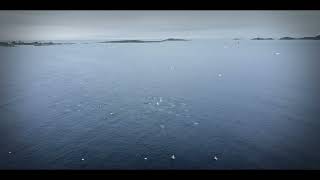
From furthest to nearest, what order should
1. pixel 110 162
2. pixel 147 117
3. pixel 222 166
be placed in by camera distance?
pixel 147 117
pixel 110 162
pixel 222 166

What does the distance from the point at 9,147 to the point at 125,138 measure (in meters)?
9.06

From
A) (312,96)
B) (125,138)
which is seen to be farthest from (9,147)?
(312,96)

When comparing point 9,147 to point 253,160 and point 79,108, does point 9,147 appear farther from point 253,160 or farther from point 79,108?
point 253,160

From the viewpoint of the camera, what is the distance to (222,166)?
59.2 ft

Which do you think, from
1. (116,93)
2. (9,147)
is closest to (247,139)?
(9,147)

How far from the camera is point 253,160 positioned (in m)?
19.2

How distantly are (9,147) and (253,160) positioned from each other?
725 inches
